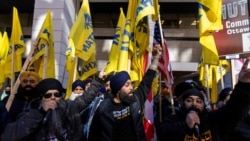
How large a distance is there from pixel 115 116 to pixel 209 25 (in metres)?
1.95

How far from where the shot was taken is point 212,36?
4.15 meters

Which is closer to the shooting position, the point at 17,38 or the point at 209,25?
the point at 209,25

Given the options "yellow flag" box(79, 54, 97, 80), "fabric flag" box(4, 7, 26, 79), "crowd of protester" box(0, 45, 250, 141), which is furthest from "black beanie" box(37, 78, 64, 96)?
"yellow flag" box(79, 54, 97, 80)

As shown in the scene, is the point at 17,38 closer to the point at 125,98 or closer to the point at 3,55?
the point at 3,55

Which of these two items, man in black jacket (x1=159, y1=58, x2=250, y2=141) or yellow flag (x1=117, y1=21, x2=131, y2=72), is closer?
man in black jacket (x1=159, y1=58, x2=250, y2=141)

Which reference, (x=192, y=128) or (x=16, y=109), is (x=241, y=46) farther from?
(x=16, y=109)

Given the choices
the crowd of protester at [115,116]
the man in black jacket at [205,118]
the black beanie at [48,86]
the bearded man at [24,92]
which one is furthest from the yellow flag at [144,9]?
the black beanie at [48,86]

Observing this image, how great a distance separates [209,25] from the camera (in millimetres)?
4160

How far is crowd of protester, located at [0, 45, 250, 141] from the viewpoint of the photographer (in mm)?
2357

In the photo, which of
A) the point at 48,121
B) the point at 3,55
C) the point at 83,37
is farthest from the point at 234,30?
the point at 3,55

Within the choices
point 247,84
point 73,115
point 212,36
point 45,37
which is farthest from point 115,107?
point 45,37

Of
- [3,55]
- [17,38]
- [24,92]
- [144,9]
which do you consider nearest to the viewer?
[24,92]

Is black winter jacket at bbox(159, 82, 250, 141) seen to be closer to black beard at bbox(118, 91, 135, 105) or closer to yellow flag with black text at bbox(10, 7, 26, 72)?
black beard at bbox(118, 91, 135, 105)

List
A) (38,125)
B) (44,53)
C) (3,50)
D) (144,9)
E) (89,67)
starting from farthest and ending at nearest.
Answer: (3,50)
(89,67)
(44,53)
(144,9)
(38,125)
